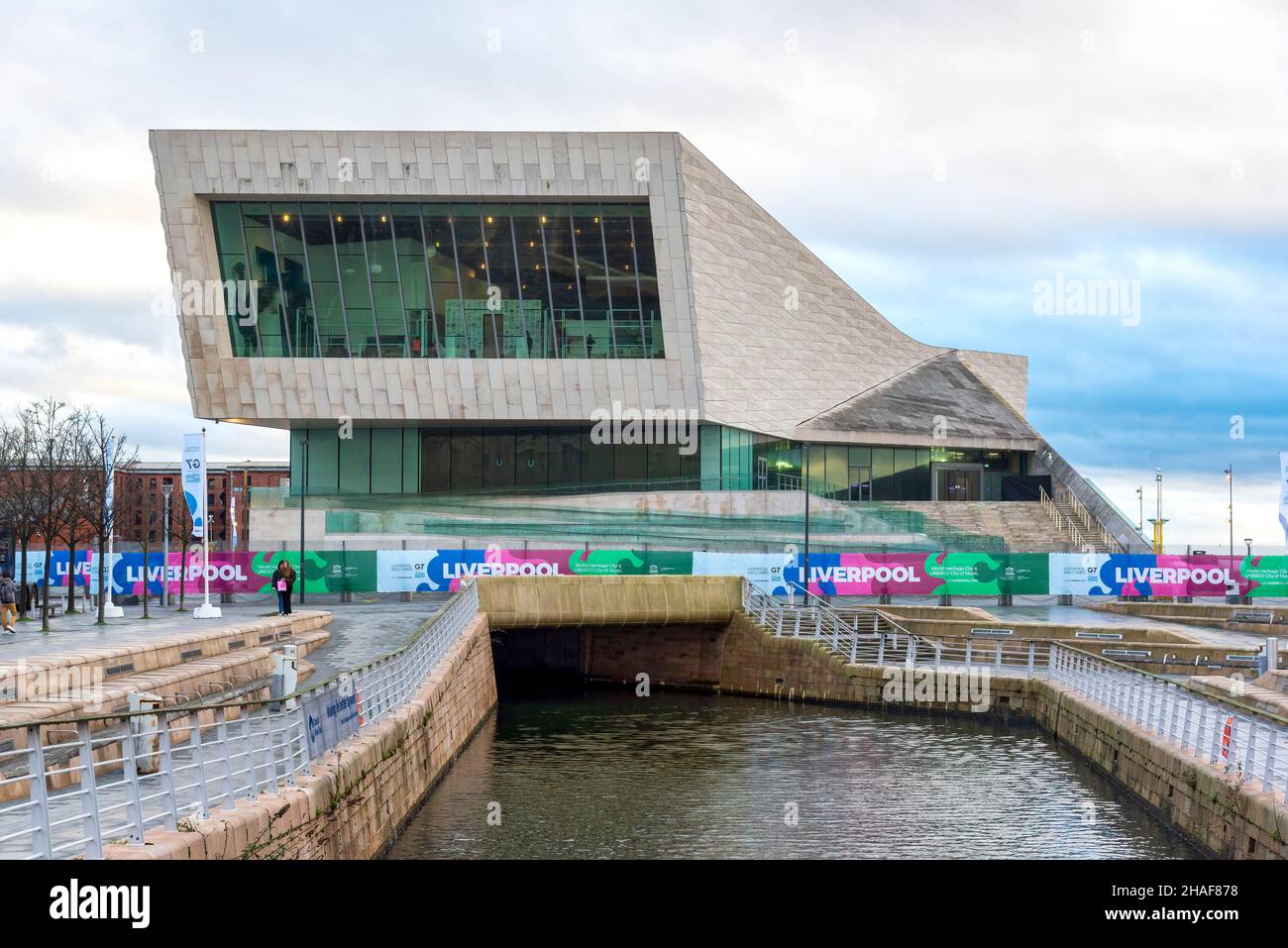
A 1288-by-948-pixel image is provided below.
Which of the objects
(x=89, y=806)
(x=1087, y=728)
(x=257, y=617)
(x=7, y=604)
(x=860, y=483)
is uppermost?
(x=860, y=483)

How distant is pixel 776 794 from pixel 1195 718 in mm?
6845

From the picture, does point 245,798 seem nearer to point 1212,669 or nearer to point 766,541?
point 1212,669

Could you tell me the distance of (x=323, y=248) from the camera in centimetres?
5812

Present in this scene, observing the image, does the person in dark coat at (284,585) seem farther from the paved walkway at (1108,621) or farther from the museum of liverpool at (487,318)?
the paved walkway at (1108,621)

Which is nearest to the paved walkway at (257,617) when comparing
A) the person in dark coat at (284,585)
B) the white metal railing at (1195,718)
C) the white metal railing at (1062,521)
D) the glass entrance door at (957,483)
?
the person in dark coat at (284,585)

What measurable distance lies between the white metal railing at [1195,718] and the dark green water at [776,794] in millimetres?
1327

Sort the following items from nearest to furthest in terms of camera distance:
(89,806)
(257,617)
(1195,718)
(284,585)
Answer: (89,806) → (1195,718) → (257,617) → (284,585)

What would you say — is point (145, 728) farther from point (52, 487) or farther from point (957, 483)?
point (957, 483)

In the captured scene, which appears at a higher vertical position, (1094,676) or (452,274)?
(452,274)

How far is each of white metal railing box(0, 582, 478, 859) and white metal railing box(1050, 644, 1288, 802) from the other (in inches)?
426

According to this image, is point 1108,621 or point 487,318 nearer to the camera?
point 1108,621

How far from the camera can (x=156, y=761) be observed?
16547 millimetres

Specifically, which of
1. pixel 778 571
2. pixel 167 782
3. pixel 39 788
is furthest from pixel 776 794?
pixel 778 571
